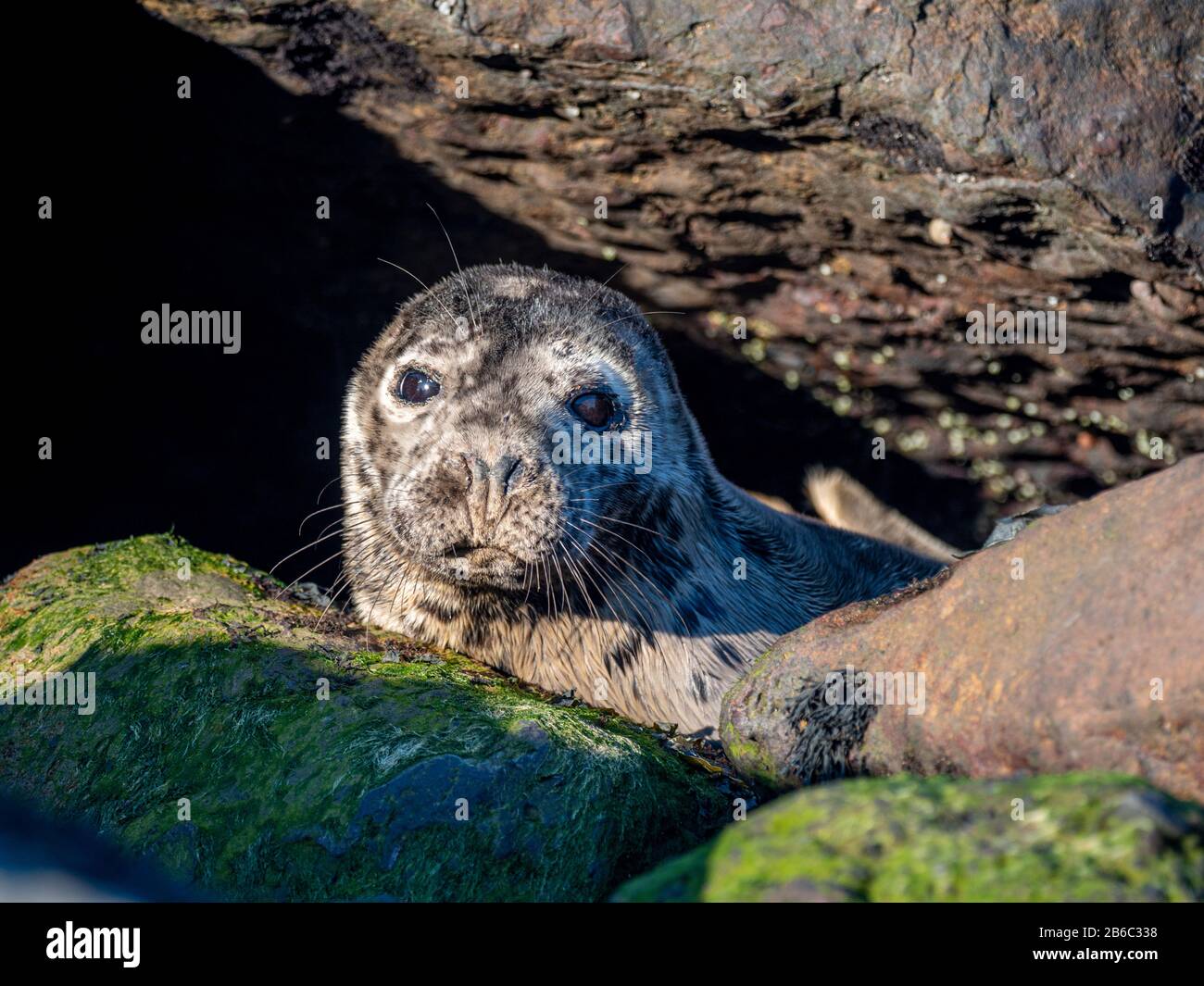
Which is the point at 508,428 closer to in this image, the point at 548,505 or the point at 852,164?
the point at 548,505

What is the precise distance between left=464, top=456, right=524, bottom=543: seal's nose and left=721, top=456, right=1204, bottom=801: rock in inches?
46.1

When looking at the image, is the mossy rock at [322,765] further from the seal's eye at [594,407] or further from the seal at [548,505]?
the seal's eye at [594,407]

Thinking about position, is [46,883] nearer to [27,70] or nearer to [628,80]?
[628,80]

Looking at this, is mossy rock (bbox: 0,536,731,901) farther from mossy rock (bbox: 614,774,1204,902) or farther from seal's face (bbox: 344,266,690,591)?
mossy rock (bbox: 614,774,1204,902)

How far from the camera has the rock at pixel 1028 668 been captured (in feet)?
10.8

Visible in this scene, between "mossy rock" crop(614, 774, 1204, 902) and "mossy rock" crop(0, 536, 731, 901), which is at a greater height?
"mossy rock" crop(614, 774, 1204, 902)

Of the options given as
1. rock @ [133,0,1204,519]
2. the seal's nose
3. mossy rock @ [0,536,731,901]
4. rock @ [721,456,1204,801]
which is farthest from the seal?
rock @ [721,456,1204,801]

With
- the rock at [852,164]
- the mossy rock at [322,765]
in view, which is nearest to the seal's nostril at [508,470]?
→ the mossy rock at [322,765]

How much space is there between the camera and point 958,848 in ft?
8.87

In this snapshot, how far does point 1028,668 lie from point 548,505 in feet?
6.64

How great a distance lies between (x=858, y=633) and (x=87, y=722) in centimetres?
295

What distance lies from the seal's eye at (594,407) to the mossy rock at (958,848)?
9.35 ft

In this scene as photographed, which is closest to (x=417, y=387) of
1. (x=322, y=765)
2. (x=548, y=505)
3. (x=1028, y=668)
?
(x=548, y=505)

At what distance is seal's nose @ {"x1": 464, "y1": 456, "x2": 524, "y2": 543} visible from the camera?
480cm
